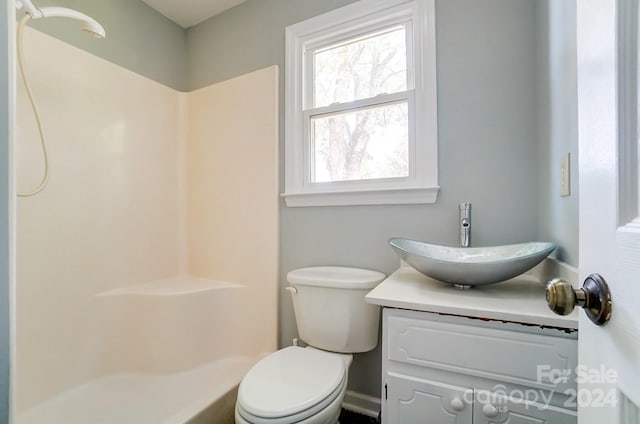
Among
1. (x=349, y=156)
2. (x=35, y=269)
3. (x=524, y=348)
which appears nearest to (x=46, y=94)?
(x=35, y=269)

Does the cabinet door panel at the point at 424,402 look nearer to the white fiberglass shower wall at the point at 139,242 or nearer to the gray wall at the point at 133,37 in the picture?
the white fiberglass shower wall at the point at 139,242

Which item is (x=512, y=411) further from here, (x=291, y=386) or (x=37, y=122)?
(x=37, y=122)

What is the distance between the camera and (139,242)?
1.84 metres

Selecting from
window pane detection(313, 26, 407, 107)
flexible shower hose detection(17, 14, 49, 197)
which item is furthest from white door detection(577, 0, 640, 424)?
flexible shower hose detection(17, 14, 49, 197)

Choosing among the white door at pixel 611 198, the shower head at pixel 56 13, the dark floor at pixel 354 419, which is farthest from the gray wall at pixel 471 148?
the white door at pixel 611 198

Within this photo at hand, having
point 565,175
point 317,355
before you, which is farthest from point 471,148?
point 317,355

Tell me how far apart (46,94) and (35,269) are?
86 cm

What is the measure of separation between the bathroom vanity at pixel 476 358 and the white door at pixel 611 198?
309 mm

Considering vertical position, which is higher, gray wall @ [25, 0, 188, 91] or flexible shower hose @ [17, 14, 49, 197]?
gray wall @ [25, 0, 188, 91]

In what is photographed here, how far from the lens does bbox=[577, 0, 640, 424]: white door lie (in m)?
0.33

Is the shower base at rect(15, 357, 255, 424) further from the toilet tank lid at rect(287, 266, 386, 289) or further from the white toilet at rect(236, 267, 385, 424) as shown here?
the toilet tank lid at rect(287, 266, 386, 289)

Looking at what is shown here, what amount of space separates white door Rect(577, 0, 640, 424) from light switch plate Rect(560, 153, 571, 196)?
1.66 ft

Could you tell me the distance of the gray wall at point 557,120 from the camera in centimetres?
83

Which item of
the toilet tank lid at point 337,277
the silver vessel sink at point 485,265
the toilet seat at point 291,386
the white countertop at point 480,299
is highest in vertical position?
the silver vessel sink at point 485,265
